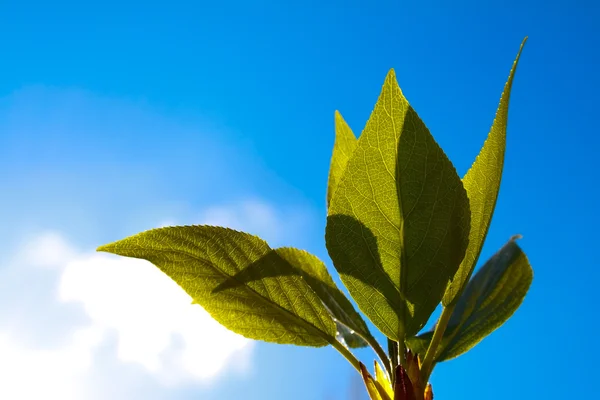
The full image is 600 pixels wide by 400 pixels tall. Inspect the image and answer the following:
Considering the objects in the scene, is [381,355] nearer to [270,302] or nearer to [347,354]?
[347,354]

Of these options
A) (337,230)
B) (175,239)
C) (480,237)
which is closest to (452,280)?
(480,237)

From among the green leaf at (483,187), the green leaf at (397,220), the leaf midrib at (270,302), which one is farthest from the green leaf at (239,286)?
the green leaf at (483,187)

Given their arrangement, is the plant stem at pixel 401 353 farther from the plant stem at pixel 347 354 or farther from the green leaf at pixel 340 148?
the green leaf at pixel 340 148

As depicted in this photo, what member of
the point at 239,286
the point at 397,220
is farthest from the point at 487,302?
the point at 239,286

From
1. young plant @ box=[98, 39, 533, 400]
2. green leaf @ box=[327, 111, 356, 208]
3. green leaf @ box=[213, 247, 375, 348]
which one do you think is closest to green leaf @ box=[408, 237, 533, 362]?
young plant @ box=[98, 39, 533, 400]

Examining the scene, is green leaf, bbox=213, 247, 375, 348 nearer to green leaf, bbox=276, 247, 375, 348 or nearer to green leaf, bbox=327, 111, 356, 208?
green leaf, bbox=276, 247, 375, 348

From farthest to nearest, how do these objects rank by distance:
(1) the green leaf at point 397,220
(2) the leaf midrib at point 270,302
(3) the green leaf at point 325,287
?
(3) the green leaf at point 325,287 < (2) the leaf midrib at point 270,302 < (1) the green leaf at point 397,220

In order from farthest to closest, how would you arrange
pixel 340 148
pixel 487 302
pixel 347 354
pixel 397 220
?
pixel 340 148 < pixel 487 302 < pixel 347 354 < pixel 397 220
